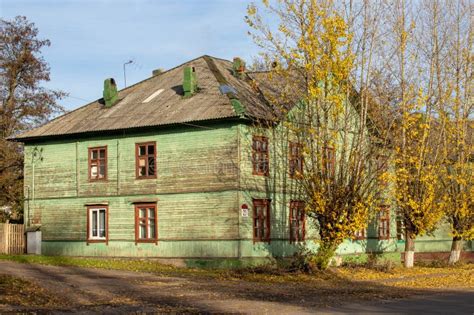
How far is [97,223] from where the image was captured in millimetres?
36031

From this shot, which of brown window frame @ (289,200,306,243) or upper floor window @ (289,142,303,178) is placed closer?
upper floor window @ (289,142,303,178)

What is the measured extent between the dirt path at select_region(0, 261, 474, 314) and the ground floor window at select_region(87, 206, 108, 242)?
7118 mm

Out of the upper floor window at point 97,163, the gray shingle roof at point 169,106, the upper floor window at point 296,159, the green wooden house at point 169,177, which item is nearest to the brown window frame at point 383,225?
the green wooden house at point 169,177

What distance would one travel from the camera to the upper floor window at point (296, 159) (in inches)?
1164

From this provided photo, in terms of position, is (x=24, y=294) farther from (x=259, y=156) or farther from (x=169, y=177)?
(x=259, y=156)

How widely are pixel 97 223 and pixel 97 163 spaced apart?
2921 mm

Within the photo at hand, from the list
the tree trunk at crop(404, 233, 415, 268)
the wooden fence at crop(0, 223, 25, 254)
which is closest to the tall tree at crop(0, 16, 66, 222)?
the wooden fence at crop(0, 223, 25, 254)

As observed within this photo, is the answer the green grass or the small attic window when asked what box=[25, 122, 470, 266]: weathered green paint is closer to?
the green grass

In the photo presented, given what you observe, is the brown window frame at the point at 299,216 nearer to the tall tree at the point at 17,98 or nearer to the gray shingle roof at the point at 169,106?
the gray shingle roof at the point at 169,106

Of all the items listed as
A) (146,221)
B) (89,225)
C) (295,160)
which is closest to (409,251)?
(295,160)

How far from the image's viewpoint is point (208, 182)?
107ft

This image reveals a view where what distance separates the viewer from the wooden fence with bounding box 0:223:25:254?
123ft

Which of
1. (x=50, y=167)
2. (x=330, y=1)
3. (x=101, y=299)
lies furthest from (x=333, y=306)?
(x=50, y=167)

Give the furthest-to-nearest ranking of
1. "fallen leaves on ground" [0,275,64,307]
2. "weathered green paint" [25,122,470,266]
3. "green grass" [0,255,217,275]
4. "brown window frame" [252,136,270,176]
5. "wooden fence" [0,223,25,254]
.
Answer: "wooden fence" [0,223,25,254] → "brown window frame" [252,136,270,176] → "weathered green paint" [25,122,470,266] → "green grass" [0,255,217,275] → "fallen leaves on ground" [0,275,64,307]
